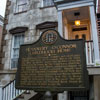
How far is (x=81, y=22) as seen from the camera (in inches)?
375

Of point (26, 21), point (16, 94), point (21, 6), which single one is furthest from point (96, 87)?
point (21, 6)

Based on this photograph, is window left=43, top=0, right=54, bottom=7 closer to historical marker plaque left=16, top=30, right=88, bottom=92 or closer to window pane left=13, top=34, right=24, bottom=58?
window pane left=13, top=34, right=24, bottom=58

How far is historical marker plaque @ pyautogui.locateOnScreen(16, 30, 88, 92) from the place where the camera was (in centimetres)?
422

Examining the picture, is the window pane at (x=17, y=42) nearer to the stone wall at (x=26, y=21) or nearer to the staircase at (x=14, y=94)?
the stone wall at (x=26, y=21)

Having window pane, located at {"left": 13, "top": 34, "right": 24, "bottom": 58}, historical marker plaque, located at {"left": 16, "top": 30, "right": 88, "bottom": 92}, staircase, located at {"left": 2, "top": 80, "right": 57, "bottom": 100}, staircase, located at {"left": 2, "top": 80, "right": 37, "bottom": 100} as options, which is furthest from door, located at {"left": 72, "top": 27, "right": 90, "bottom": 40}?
historical marker plaque, located at {"left": 16, "top": 30, "right": 88, "bottom": 92}

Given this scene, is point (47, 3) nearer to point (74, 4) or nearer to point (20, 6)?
point (20, 6)

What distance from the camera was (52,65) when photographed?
452 cm

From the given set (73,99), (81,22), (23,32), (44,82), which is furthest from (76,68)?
(23,32)

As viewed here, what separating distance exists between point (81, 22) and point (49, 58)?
564cm

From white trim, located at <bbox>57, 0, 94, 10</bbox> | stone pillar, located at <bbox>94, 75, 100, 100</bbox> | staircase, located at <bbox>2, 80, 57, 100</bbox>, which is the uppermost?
white trim, located at <bbox>57, 0, 94, 10</bbox>

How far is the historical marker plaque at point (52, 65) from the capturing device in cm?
422

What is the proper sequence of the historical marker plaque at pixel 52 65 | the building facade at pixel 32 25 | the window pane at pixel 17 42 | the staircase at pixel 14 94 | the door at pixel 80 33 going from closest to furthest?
the historical marker plaque at pixel 52 65, the staircase at pixel 14 94, the building facade at pixel 32 25, the door at pixel 80 33, the window pane at pixel 17 42

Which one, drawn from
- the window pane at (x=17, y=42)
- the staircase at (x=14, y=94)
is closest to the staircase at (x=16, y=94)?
the staircase at (x=14, y=94)

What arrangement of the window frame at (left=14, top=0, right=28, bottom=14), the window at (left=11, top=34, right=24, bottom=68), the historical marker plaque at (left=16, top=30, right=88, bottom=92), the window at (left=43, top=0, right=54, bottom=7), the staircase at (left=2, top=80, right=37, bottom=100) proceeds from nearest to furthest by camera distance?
the historical marker plaque at (left=16, top=30, right=88, bottom=92) < the staircase at (left=2, top=80, right=37, bottom=100) < the window at (left=11, top=34, right=24, bottom=68) < the window at (left=43, top=0, right=54, bottom=7) < the window frame at (left=14, top=0, right=28, bottom=14)
